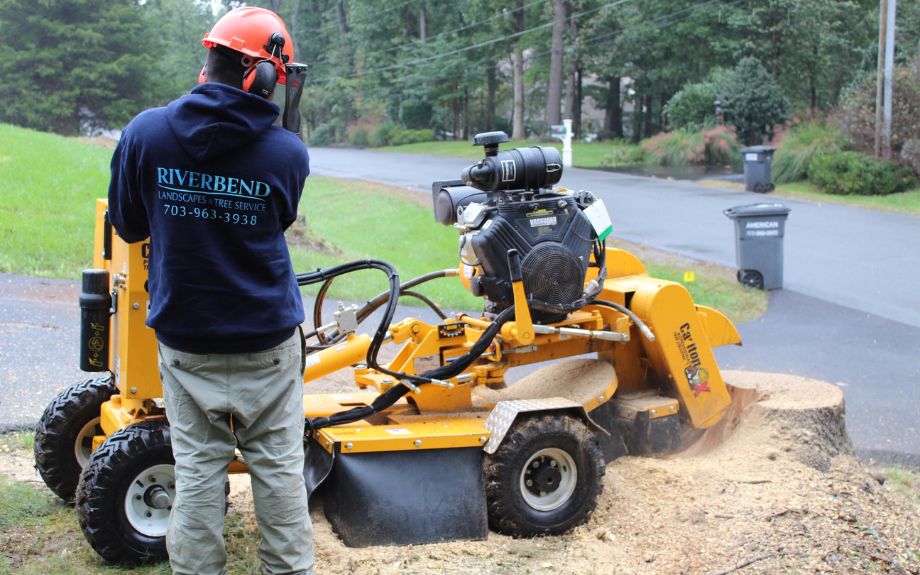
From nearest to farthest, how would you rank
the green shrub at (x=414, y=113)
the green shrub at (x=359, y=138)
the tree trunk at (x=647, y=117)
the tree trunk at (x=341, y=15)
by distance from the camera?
the tree trunk at (x=647, y=117), the green shrub at (x=359, y=138), the green shrub at (x=414, y=113), the tree trunk at (x=341, y=15)

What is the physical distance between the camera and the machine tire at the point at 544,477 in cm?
488

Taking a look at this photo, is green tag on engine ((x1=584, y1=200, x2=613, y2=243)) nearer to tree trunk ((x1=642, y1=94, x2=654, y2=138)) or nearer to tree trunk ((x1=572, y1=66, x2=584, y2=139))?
tree trunk ((x1=642, y1=94, x2=654, y2=138))

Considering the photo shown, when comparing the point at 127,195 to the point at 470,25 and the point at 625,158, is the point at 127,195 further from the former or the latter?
the point at 470,25

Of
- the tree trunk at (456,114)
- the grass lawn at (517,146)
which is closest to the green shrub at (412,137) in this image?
the grass lawn at (517,146)

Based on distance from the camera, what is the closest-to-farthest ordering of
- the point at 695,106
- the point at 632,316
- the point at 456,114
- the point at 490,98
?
the point at 632,316
the point at 695,106
the point at 490,98
the point at 456,114

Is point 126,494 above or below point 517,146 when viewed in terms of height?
below

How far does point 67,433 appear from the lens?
496 centimetres

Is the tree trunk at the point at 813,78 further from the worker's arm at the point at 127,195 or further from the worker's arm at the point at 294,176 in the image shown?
the worker's arm at the point at 127,195

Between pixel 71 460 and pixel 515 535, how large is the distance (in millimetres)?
2177

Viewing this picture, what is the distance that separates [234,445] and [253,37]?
54.7 inches

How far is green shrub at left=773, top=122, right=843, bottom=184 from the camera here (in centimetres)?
2391

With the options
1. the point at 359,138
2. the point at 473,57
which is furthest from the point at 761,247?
the point at 359,138

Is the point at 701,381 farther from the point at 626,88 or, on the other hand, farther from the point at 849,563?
the point at 626,88

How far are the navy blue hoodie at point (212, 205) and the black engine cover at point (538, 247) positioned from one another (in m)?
1.93
